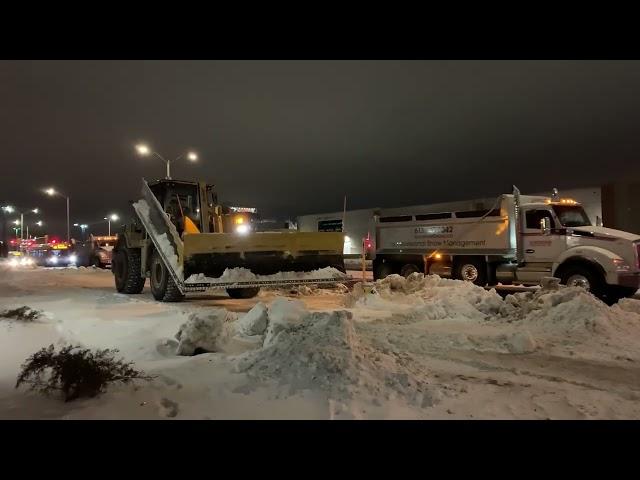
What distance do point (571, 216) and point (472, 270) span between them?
332 cm

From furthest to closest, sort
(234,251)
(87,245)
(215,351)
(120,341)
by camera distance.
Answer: (87,245) → (234,251) → (120,341) → (215,351)

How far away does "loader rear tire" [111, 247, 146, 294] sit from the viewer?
1420cm

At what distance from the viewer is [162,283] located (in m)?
12.2

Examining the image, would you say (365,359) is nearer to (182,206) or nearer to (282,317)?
(282,317)

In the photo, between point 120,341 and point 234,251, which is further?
point 234,251

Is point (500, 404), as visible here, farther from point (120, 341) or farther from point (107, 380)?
point (120, 341)

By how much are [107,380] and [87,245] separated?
30938 millimetres

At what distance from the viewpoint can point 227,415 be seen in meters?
4.23

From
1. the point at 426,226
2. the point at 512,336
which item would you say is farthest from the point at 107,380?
the point at 426,226

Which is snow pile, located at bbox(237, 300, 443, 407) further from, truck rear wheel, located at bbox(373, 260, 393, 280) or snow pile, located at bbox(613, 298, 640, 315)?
truck rear wheel, located at bbox(373, 260, 393, 280)

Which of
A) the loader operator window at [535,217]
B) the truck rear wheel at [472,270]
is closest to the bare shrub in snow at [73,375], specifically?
the loader operator window at [535,217]

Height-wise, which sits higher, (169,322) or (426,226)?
(426,226)

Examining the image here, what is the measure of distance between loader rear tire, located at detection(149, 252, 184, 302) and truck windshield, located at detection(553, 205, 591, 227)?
10.4 meters

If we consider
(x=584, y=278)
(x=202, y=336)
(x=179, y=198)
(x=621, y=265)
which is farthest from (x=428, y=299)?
(x=179, y=198)
